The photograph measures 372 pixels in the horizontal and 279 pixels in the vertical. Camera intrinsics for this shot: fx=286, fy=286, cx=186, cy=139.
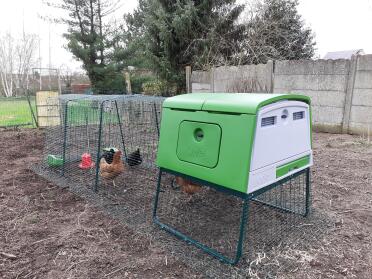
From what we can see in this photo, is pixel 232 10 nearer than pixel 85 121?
No

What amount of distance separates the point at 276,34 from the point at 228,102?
326 inches

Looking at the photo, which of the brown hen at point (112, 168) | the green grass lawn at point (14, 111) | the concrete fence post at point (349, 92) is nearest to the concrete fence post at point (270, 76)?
the concrete fence post at point (349, 92)

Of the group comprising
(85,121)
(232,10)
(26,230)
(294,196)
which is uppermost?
(232,10)

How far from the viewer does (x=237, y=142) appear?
171 centimetres

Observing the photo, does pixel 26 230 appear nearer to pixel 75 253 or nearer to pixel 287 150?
pixel 75 253

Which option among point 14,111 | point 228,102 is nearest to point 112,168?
point 228,102

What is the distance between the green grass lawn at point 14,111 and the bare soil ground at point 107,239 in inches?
201

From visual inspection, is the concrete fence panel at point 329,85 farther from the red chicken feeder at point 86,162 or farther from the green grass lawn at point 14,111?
the green grass lawn at point 14,111

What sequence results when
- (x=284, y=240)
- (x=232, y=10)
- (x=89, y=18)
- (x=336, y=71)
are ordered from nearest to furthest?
(x=284, y=240)
(x=336, y=71)
(x=232, y=10)
(x=89, y=18)

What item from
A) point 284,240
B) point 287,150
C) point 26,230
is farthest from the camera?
point 26,230

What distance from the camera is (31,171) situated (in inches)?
154

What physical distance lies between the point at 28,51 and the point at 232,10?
20.4 m

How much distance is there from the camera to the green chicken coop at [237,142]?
5.57 ft

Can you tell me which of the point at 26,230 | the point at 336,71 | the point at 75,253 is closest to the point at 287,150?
the point at 75,253
